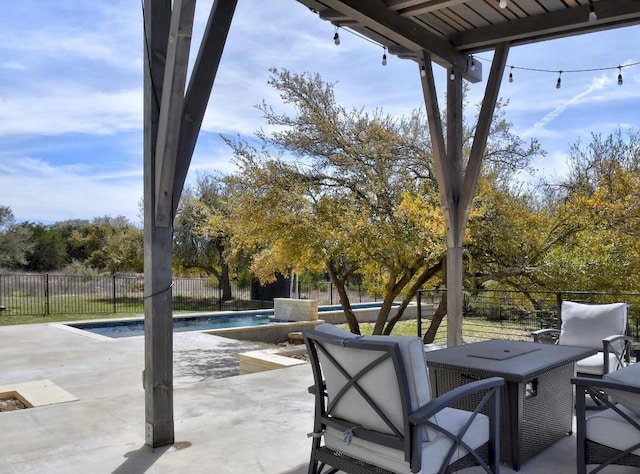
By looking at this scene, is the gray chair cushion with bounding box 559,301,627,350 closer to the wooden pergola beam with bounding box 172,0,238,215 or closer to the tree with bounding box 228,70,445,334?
the tree with bounding box 228,70,445,334

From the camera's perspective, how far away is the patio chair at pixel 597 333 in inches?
148

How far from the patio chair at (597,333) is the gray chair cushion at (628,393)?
4.78 ft

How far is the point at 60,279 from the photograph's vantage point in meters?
15.2

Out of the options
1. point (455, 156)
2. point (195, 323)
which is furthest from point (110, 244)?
point (455, 156)

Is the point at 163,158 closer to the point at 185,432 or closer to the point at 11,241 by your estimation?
the point at 185,432

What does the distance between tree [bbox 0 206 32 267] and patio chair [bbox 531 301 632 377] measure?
20.0m

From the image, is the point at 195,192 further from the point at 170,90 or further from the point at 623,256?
the point at 170,90

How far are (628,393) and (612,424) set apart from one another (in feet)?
0.68

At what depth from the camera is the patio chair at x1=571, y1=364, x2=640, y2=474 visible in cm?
221

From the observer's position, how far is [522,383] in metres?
2.72

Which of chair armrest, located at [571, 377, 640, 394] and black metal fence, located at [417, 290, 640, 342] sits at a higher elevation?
chair armrest, located at [571, 377, 640, 394]

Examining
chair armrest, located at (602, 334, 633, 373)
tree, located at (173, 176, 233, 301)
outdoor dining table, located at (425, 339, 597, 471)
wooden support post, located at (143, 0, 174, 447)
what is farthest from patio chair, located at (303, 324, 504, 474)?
tree, located at (173, 176, 233, 301)

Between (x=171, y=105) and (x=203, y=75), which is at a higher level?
(x=203, y=75)

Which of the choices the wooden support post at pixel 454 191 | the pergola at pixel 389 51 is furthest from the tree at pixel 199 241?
the pergola at pixel 389 51
